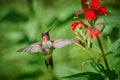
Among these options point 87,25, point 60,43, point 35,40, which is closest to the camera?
point 60,43

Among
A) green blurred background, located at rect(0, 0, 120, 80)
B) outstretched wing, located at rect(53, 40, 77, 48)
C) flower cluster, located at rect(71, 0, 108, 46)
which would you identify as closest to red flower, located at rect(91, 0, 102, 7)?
flower cluster, located at rect(71, 0, 108, 46)

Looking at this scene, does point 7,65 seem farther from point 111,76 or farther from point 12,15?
point 111,76

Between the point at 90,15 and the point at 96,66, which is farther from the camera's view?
the point at 96,66

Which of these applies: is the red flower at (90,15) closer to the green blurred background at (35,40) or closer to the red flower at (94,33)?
the red flower at (94,33)

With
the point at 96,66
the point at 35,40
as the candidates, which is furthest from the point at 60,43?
the point at 35,40

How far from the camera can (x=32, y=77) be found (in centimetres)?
320

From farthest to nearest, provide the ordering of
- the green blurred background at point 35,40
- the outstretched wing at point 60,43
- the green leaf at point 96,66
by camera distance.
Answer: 1. the green blurred background at point 35,40
2. the green leaf at point 96,66
3. the outstretched wing at point 60,43

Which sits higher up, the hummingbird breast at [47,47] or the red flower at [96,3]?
the red flower at [96,3]

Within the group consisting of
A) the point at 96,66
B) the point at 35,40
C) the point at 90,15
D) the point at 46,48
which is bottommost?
the point at 35,40

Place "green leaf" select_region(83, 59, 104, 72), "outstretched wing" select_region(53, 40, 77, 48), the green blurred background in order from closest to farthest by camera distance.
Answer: "outstretched wing" select_region(53, 40, 77, 48) < "green leaf" select_region(83, 59, 104, 72) < the green blurred background

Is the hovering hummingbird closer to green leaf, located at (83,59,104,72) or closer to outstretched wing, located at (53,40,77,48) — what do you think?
outstretched wing, located at (53,40,77,48)

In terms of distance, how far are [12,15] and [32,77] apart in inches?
28.5

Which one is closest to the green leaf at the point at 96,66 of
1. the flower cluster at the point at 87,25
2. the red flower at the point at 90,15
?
the flower cluster at the point at 87,25

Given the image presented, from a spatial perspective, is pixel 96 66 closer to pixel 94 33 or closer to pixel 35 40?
pixel 94 33
